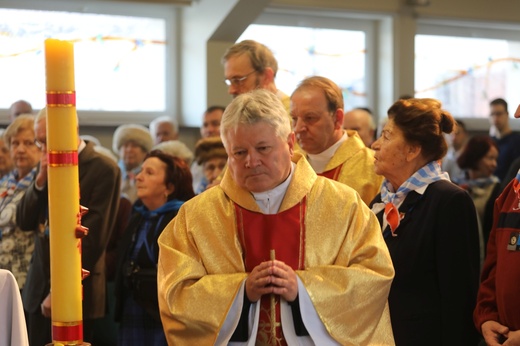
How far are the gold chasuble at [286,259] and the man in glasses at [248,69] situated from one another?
1.49 meters

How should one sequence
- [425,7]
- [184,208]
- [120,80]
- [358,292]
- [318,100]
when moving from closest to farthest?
[358,292] < [184,208] < [318,100] < [120,80] < [425,7]

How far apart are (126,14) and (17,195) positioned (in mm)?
4079

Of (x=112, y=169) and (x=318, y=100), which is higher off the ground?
(x=318, y=100)

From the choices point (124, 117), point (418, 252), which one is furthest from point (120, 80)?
point (418, 252)

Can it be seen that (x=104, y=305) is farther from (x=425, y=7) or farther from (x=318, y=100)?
(x=425, y=7)

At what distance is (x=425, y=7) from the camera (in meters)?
9.72

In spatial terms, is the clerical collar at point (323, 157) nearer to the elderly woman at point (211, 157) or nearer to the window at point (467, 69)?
the elderly woman at point (211, 157)

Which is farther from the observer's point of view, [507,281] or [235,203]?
[507,281]

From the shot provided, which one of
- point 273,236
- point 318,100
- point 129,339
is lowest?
point 129,339

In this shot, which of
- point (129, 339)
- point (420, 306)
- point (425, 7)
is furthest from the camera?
point (425, 7)

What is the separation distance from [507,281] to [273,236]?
0.86m

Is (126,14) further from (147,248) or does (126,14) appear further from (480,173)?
(147,248)

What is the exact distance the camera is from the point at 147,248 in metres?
4.34

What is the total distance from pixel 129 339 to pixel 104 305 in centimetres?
29
